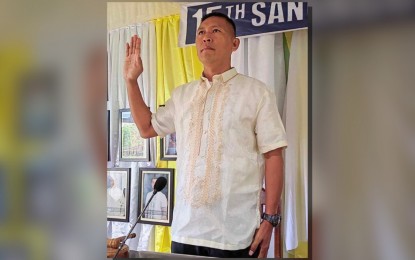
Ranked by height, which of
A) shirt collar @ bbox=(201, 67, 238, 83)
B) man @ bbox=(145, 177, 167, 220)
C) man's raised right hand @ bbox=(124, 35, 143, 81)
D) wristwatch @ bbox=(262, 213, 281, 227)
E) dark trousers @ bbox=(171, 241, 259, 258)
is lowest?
dark trousers @ bbox=(171, 241, 259, 258)

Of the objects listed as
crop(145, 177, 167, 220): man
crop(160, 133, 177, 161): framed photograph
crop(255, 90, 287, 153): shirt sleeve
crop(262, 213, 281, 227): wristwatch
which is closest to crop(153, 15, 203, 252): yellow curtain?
crop(160, 133, 177, 161): framed photograph

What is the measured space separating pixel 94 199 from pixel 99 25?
65 centimetres

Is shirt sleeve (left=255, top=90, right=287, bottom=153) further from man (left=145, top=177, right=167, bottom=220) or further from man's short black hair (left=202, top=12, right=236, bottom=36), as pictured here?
man (left=145, top=177, right=167, bottom=220)

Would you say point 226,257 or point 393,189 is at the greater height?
point 393,189

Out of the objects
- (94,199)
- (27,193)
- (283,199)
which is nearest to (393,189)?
(283,199)

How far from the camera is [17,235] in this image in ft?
4.93

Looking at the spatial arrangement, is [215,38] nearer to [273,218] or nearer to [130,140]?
[130,140]

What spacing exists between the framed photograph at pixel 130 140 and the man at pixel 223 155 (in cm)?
12

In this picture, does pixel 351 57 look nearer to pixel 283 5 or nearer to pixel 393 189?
pixel 283 5

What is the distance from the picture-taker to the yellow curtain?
4.95ft

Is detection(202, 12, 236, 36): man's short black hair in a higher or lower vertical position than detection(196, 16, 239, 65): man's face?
higher

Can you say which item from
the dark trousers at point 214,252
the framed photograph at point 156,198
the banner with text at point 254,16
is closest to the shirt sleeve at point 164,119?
the framed photograph at point 156,198

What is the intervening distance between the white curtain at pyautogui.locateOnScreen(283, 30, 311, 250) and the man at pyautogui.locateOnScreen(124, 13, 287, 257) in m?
0.04

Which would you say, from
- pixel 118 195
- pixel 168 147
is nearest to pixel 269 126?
pixel 168 147
